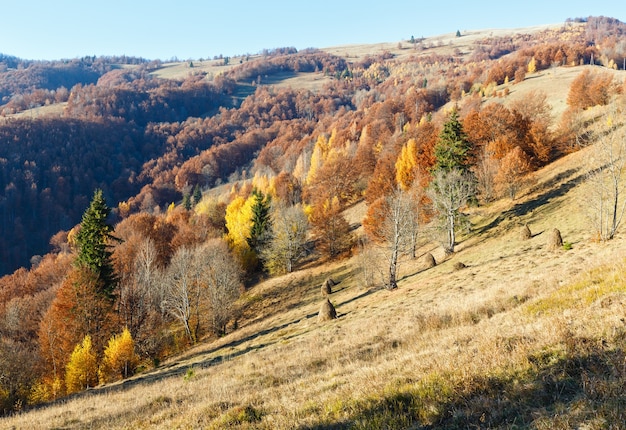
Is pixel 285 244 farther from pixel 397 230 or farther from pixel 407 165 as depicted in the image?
pixel 407 165

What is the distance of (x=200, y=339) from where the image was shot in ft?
131

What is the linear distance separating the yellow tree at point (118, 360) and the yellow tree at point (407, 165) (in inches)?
1857

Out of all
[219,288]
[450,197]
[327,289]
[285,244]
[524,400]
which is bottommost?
[327,289]

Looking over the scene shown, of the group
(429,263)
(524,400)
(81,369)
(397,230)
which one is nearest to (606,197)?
(429,263)

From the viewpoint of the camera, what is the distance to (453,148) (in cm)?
3975

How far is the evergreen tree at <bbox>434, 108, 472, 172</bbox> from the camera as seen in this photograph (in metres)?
39.5

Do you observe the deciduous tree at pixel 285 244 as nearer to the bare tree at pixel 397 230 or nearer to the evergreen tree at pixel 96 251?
the bare tree at pixel 397 230

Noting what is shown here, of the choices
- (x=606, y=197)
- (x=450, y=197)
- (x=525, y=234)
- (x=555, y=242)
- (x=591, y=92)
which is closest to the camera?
(x=555, y=242)

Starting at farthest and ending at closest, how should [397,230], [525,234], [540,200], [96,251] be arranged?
[540,200]
[96,251]
[397,230]
[525,234]

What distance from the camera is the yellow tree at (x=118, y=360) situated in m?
28.9

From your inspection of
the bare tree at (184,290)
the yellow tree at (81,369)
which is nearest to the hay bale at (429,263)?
the bare tree at (184,290)

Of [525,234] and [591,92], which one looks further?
[591,92]

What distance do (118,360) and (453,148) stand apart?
134 ft

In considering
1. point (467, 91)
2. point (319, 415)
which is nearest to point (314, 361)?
point (319, 415)
